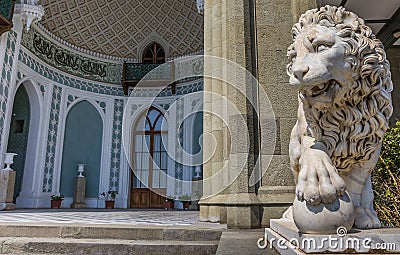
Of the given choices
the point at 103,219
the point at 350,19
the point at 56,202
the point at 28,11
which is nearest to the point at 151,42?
the point at 28,11

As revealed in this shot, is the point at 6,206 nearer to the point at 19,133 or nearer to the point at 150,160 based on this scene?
the point at 19,133

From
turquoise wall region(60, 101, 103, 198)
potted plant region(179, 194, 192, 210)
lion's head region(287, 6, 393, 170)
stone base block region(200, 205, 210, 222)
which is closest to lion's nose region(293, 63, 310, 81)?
lion's head region(287, 6, 393, 170)

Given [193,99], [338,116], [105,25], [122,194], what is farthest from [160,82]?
[338,116]

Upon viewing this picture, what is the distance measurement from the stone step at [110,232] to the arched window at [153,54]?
10517 mm

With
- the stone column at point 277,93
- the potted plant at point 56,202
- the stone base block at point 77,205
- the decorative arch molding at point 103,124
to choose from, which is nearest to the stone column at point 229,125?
the stone column at point 277,93

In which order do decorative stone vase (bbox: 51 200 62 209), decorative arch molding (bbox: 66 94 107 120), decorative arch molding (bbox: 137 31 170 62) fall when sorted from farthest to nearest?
decorative arch molding (bbox: 137 31 170 62), decorative arch molding (bbox: 66 94 107 120), decorative stone vase (bbox: 51 200 62 209)

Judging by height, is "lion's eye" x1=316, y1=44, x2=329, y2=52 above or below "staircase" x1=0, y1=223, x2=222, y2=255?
above

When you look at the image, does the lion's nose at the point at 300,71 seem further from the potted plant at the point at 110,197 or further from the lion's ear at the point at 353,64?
the potted plant at the point at 110,197

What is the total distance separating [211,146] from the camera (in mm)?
3730

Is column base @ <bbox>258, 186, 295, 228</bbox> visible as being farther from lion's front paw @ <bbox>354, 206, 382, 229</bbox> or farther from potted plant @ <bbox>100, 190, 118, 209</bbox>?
potted plant @ <bbox>100, 190, 118, 209</bbox>

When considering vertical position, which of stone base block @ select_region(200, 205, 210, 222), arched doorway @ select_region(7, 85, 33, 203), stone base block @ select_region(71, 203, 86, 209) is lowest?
stone base block @ select_region(71, 203, 86, 209)

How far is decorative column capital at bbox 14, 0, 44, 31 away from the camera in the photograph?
29.0 ft

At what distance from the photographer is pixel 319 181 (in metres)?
1.22

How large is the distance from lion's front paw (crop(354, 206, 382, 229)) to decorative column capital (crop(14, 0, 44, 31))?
9.88 m
